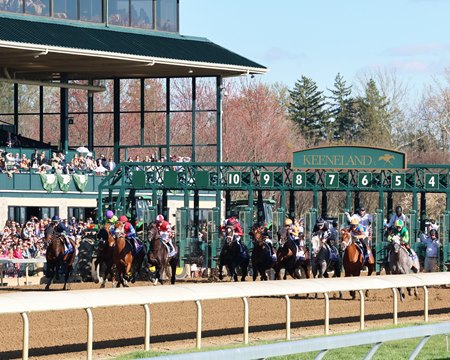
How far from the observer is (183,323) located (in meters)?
18.8

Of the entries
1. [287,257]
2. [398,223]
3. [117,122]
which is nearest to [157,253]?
[287,257]

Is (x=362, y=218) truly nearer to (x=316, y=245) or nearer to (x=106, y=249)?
(x=316, y=245)

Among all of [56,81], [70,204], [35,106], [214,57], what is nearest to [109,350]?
[70,204]

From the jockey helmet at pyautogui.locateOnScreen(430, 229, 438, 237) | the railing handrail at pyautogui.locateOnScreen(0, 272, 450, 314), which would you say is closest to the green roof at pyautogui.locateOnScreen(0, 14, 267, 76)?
the jockey helmet at pyautogui.locateOnScreen(430, 229, 438, 237)

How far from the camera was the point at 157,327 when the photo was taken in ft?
59.8

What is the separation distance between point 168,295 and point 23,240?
18090mm

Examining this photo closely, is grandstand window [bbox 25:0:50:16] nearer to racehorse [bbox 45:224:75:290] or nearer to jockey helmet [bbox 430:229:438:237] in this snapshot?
racehorse [bbox 45:224:75:290]

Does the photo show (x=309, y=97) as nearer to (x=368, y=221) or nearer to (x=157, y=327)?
(x=368, y=221)

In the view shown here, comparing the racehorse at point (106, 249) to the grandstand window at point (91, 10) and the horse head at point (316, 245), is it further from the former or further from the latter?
the grandstand window at point (91, 10)

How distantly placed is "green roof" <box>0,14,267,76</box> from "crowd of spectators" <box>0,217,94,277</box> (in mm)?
4445

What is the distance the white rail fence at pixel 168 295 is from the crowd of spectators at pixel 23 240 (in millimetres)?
12496

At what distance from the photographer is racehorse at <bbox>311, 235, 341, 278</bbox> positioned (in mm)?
27109

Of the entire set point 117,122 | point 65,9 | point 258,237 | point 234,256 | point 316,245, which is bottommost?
point 234,256

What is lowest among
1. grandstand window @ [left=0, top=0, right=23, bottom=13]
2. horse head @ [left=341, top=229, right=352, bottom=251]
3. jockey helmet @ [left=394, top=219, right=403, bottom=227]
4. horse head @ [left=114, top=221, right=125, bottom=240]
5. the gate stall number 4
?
horse head @ [left=341, top=229, right=352, bottom=251]
